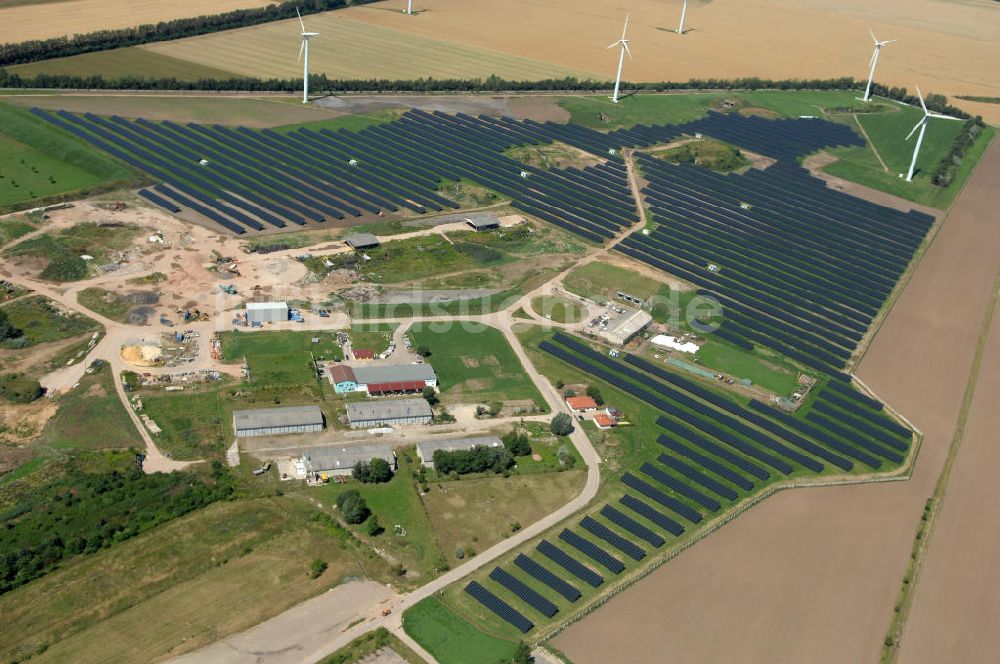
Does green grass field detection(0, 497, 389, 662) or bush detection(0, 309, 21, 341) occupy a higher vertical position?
bush detection(0, 309, 21, 341)

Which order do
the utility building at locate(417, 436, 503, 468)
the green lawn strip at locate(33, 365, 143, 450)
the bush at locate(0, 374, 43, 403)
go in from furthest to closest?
→ the bush at locate(0, 374, 43, 403) → the utility building at locate(417, 436, 503, 468) → the green lawn strip at locate(33, 365, 143, 450)

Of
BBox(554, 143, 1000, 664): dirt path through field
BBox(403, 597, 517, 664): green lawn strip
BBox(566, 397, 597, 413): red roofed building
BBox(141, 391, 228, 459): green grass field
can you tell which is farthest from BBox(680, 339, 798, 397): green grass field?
BBox(141, 391, 228, 459): green grass field

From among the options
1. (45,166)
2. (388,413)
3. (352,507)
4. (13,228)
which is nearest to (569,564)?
(352,507)

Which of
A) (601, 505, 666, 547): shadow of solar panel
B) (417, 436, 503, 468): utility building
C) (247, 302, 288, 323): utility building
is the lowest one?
(601, 505, 666, 547): shadow of solar panel

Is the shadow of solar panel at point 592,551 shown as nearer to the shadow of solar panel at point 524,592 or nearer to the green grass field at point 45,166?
the shadow of solar panel at point 524,592

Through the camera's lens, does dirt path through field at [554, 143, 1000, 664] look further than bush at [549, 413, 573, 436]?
No

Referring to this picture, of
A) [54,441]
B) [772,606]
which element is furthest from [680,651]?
[54,441]

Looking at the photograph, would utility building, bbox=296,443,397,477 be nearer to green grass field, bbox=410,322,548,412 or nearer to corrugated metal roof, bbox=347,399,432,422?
corrugated metal roof, bbox=347,399,432,422

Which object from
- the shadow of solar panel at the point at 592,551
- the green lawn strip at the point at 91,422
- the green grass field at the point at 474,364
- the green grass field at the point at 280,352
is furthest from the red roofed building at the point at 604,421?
the green lawn strip at the point at 91,422
